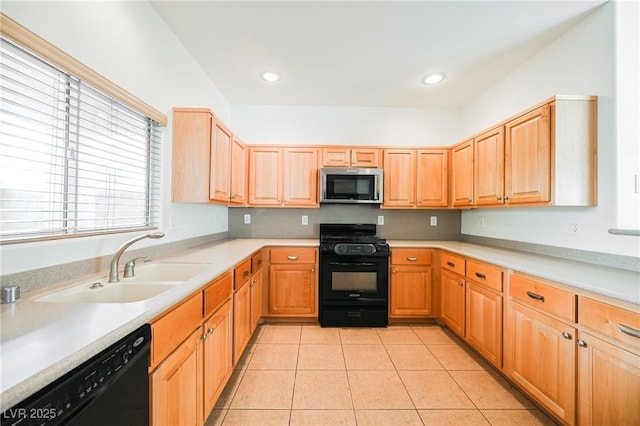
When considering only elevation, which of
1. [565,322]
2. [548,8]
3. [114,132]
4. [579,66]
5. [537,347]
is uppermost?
[548,8]

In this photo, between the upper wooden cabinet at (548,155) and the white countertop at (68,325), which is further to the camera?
the upper wooden cabinet at (548,155)

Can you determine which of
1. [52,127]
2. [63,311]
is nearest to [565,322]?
[63,311]

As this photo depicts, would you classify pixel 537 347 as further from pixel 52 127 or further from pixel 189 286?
pixel 52 127

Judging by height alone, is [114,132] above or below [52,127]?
above

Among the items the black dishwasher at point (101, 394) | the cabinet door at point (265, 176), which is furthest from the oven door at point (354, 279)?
the black dishwasher at point (101, 394)

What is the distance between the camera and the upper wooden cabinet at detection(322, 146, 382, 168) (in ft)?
10.8

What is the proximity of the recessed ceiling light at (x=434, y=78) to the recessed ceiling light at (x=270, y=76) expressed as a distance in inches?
60.6

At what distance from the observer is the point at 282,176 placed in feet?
10.7

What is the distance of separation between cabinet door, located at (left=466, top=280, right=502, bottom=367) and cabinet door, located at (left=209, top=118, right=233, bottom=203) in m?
2.37

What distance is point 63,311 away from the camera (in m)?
0.89

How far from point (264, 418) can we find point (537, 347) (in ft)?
5.68

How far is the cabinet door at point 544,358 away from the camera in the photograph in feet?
4.65

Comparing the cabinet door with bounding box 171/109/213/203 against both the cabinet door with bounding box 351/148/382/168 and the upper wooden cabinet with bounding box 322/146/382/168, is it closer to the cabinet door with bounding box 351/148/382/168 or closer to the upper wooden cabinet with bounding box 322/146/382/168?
the upper wooden cabinet with bounding box 322/146/382/168

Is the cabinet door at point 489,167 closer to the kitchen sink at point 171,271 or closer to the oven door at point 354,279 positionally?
the oven door at point 354,279
